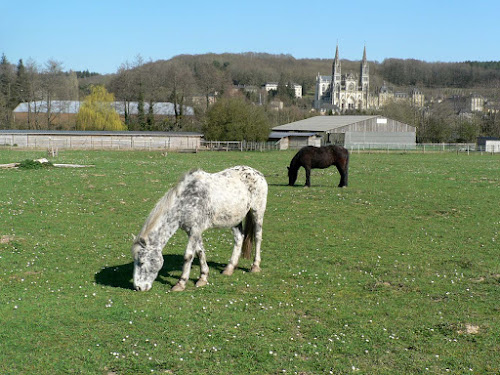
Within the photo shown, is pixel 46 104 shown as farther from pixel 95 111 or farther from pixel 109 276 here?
pixel 109 276

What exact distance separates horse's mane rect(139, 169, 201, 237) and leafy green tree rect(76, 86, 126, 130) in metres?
83.9

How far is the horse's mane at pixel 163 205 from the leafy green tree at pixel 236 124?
225ft

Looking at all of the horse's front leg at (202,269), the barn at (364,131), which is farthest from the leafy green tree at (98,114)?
the horse's front leg at (202,269)

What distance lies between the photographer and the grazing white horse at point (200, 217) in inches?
390

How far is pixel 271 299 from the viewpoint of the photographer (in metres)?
9.94

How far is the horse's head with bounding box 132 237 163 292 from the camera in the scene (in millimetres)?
9766

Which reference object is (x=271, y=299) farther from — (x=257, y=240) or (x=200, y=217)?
(x=257, y=240)

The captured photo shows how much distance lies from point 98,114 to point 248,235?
84.5 meters

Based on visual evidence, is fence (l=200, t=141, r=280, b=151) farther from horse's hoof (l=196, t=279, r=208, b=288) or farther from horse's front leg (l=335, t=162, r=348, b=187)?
horse's hoof (l=196, t=279, r=208, b=288)

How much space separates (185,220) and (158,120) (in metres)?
96.3

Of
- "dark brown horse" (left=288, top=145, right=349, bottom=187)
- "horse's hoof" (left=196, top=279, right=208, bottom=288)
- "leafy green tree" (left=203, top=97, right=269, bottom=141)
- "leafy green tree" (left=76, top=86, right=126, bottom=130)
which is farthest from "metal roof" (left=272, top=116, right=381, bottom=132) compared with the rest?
"horse's hoof" (left=196, top=279, right=208, bottom=288)

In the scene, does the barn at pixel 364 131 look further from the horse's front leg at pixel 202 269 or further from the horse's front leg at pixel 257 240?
the horse's front leg at pixel 202 269

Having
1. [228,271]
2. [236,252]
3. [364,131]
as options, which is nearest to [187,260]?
[228,271]

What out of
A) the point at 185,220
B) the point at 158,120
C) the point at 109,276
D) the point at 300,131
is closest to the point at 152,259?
the point at 185,220
